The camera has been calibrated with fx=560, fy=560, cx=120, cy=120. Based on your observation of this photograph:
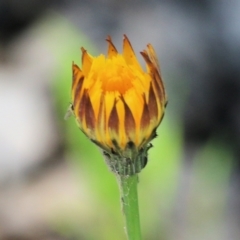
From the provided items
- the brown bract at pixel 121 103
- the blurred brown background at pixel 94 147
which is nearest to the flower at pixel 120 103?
the brown bract at pixel 121 103

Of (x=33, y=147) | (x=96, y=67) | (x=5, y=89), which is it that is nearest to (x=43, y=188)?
(x=33, y=147)

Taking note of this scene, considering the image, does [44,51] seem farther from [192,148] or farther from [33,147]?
[192,148]

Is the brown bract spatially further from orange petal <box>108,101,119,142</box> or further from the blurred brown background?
the blurred brown background

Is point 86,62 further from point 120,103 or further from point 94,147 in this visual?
point 94,147

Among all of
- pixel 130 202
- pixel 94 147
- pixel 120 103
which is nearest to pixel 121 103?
pixel 120 103

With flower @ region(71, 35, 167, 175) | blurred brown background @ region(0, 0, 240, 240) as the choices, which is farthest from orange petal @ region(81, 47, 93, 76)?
blurred brown background @ region(0, 0, 240, 240)

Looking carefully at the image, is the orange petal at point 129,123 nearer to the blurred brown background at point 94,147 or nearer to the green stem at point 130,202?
the green stem at point 130,202

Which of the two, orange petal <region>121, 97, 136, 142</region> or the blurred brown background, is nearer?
orange petal <region>121, 97, 136, 142</region>
